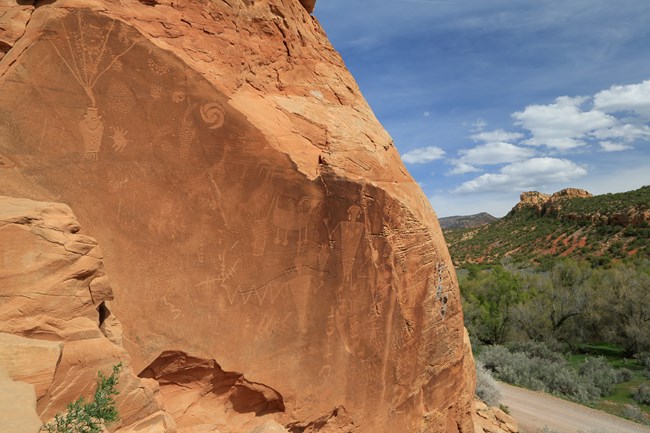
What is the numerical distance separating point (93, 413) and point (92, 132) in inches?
107

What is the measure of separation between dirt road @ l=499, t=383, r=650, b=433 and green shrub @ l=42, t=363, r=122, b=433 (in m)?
13.7

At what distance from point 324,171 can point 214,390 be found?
3064mm

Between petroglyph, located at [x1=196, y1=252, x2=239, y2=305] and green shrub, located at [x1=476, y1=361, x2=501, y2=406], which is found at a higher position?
petroglyph, located at [x1=196, y1=252, x2=239, y2=305]

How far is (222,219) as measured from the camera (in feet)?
16.0

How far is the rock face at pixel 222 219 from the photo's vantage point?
4113mm

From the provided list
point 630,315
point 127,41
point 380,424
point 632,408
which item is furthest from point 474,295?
point 127,41

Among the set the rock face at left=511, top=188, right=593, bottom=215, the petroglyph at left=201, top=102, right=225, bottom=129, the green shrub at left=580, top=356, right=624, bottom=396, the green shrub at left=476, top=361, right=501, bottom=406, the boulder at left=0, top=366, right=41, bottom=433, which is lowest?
the green shrub at left=580, top=356, right=624, bottom=396

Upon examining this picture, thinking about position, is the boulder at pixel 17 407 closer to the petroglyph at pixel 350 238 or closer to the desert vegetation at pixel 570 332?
the petroglyph at pixel 350 238

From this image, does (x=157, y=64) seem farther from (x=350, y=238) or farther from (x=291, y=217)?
(x=350, y=238)

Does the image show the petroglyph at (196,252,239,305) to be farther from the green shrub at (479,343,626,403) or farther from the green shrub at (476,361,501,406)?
the green shrub at (479,343,626,403)

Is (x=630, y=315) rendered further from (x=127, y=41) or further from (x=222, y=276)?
(x=127, y=41)

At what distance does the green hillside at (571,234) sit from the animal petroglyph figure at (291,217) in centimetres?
4337

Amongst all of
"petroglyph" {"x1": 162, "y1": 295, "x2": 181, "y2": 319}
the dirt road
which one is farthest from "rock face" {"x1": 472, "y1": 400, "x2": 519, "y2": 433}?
"petroglyph" {"x1": 162, "y1": 295, "x2": 181, "y2": 319}

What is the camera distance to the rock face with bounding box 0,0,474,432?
4.11 metres
